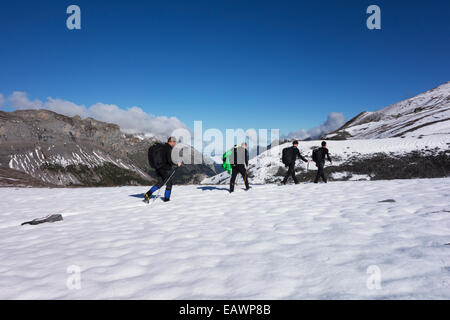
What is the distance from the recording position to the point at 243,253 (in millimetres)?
5355

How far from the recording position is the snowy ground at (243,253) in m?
3.89

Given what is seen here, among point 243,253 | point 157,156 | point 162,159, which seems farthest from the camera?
point 162,159

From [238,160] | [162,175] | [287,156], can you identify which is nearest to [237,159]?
[238,160]

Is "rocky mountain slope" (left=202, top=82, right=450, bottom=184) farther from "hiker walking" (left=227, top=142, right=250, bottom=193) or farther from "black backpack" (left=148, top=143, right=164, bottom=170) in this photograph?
"black backpack" (left=148, top=143, right=164, bottom=170)

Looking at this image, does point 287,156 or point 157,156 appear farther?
point 287,156

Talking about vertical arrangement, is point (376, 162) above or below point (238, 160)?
above

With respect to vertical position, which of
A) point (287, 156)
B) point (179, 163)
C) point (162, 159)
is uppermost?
point (287, 156)

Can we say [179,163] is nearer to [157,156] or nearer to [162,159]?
[162,159]

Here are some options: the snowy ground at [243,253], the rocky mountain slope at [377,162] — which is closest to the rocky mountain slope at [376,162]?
the rocky mountain slope at [377,162]

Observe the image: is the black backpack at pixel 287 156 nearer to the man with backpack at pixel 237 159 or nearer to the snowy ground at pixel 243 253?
the man with backpack at pixel 237 159

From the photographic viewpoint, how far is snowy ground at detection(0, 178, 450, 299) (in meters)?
3.89
